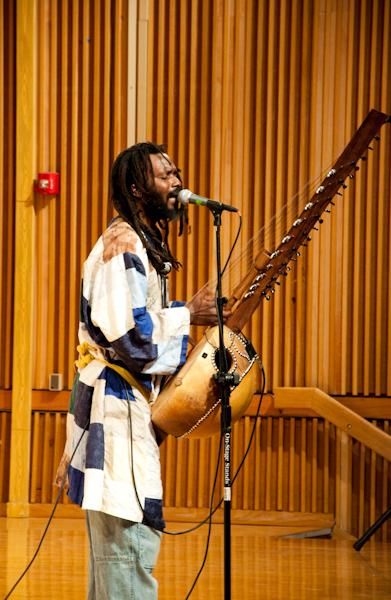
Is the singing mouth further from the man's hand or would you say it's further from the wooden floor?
the wooden floor

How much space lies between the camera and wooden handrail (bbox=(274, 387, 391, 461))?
5.13m

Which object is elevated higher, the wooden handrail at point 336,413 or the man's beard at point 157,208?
the man's beard at point 157,208

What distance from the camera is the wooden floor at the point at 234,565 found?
13.4ft

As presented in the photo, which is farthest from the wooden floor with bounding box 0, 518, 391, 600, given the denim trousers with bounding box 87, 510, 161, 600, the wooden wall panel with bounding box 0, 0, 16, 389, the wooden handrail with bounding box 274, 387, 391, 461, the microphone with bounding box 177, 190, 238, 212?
the microphone with bounding box 177, 190, 238, 212

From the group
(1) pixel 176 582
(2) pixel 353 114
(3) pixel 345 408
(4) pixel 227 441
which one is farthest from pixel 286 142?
(4) pixel 227 441

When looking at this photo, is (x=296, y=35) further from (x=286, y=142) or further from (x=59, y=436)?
(x=59, y=436)

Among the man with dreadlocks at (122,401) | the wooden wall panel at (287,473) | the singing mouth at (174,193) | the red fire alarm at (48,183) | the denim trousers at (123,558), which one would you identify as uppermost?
the red fire alarm at (48,183)

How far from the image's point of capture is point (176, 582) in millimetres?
4180

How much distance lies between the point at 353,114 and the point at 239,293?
2704mm

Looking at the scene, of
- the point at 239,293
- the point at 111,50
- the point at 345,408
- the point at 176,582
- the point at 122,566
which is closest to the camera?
the point at 122,566

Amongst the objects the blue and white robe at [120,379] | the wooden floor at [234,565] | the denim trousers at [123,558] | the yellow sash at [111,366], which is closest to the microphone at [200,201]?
the blue and white robe at [120,379]

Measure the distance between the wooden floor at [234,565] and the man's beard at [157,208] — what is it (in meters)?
1.78

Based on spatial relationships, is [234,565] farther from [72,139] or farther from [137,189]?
[72,139]

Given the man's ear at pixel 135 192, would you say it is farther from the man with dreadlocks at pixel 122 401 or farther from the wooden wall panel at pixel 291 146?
the wooden wall panel at pixel 291 146
